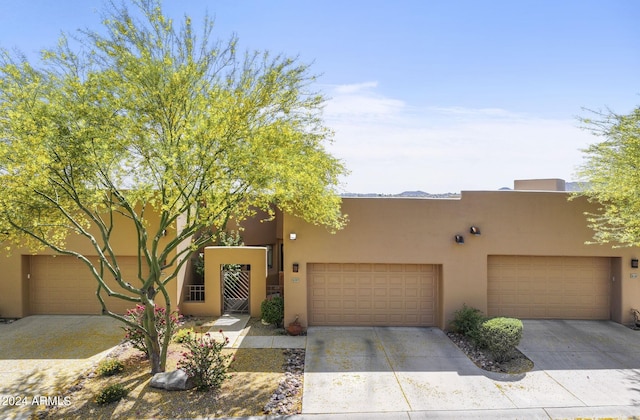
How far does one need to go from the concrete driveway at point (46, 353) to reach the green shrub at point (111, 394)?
109 centimetres

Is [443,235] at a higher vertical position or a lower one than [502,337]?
higher

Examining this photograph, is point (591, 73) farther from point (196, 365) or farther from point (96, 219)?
point (96, 219)

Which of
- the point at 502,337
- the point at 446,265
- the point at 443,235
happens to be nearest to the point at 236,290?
the point at 446,265

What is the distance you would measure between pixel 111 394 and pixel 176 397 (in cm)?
122

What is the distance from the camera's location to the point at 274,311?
11492 mm

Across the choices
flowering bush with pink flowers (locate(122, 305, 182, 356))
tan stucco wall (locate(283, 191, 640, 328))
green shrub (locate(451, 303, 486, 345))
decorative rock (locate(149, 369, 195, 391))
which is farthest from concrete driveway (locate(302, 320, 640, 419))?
flowering bush with pink flowers (locate(122, 305, 182, 356))

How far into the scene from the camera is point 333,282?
11555 millimetres

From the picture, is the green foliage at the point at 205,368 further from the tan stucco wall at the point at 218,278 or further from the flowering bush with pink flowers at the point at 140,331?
the tan stucco wall at the point at 218,278

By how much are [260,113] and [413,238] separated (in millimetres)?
5969

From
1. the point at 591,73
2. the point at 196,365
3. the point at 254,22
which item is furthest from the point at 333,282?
the point at 591,73

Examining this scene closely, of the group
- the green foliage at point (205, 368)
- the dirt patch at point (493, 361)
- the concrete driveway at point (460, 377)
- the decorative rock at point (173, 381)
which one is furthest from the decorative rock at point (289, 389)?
the dirt patch at point (493, 361)

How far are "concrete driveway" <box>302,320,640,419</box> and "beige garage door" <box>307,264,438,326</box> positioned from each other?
0.60 meters

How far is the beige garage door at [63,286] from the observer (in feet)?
40.9

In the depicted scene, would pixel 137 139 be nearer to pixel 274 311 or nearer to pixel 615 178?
pixel 274 311
